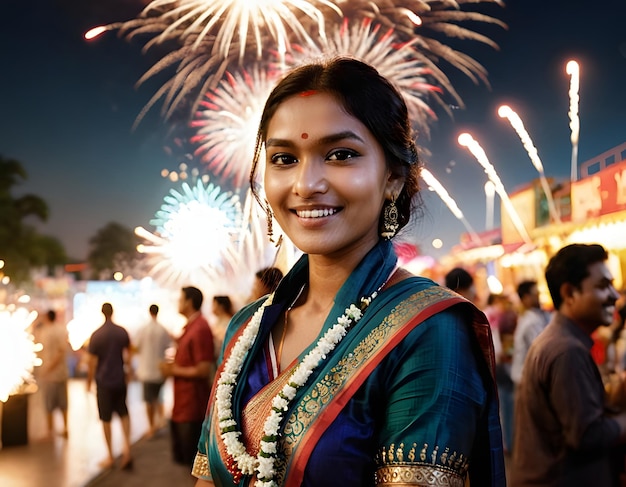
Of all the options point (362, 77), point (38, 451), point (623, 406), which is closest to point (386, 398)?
point (362, 77)

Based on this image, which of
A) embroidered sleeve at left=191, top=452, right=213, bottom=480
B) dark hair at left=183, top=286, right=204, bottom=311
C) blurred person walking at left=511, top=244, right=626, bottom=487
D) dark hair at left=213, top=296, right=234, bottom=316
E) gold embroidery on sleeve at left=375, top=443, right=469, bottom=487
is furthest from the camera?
dark hair at left=213, top=296, right=234, bottom=316

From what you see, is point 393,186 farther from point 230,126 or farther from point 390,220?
point 230,126

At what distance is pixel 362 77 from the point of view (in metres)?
1.12

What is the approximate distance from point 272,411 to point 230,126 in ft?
27.4

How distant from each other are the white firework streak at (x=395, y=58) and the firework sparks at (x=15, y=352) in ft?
15.8

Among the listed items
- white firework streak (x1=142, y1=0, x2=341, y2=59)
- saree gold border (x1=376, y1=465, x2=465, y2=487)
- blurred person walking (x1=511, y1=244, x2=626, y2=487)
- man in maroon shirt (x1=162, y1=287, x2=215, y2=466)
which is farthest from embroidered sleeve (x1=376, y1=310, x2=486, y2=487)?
white firework streak (x1=142, y1=0, x2=341, y2=59)

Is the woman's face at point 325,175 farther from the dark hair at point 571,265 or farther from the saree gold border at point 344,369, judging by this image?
the dark hair at point 571,265

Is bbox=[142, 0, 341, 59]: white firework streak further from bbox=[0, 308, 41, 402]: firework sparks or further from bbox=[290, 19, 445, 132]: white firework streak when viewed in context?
bbox=[0, 308, 41, 402]: firework sparks

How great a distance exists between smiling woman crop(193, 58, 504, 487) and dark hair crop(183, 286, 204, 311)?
3425mm

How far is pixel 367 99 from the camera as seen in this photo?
3.61 feet

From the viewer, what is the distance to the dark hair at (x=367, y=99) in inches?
43.1

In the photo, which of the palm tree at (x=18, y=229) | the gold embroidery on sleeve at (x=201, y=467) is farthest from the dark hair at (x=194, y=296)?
the palm tree at (x=18, y=229)

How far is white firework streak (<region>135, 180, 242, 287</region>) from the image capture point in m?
9.80

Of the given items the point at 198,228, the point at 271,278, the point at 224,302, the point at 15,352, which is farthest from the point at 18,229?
the point at 271,278
